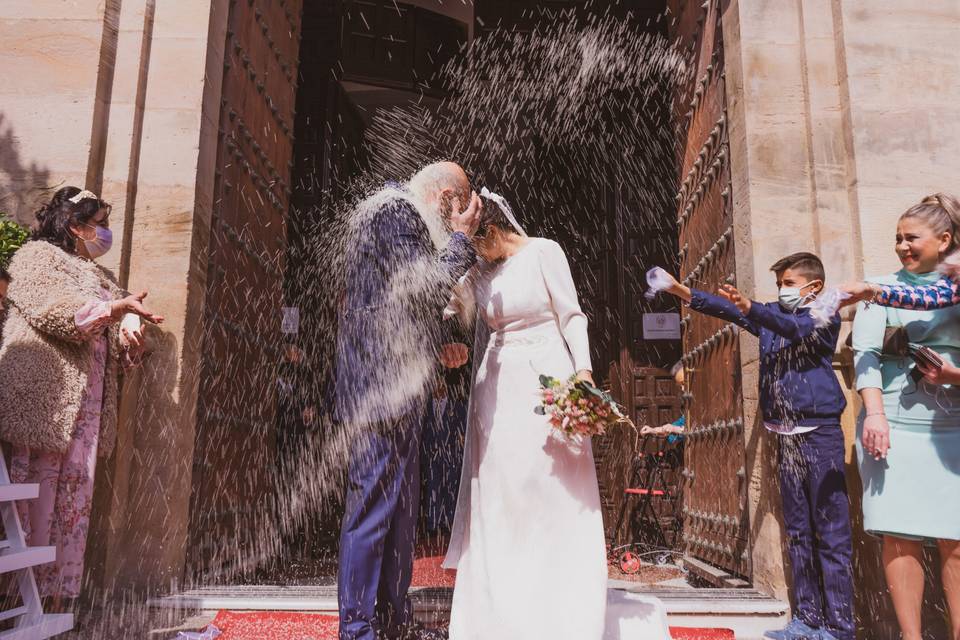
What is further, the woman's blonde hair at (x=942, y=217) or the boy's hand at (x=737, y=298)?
the boy's hand at (x=737, y=298)

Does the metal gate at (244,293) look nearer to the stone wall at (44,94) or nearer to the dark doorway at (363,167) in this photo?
the stone wall at (44,94)

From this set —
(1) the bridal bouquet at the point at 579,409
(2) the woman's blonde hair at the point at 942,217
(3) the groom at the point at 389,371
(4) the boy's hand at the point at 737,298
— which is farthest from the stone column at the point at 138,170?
(2) the woman's blonde hair at the point at 942,217

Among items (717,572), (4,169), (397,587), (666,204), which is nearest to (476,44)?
(666,204)

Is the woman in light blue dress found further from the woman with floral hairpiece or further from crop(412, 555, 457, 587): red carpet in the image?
the woman with floral hairpiece

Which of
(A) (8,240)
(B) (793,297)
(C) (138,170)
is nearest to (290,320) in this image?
(C) (138,170)

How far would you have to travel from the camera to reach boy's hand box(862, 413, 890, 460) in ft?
10.3

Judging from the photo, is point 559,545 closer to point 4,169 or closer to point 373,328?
point 373,328

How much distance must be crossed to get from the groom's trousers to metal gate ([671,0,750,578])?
6.86 ft

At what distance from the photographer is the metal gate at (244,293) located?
4.52m

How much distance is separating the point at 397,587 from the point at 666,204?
249 inches

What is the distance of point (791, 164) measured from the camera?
14.3ft

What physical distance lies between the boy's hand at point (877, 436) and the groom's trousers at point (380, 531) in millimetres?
1925

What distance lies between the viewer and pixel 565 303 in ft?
10.4

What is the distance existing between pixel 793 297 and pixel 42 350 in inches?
140
